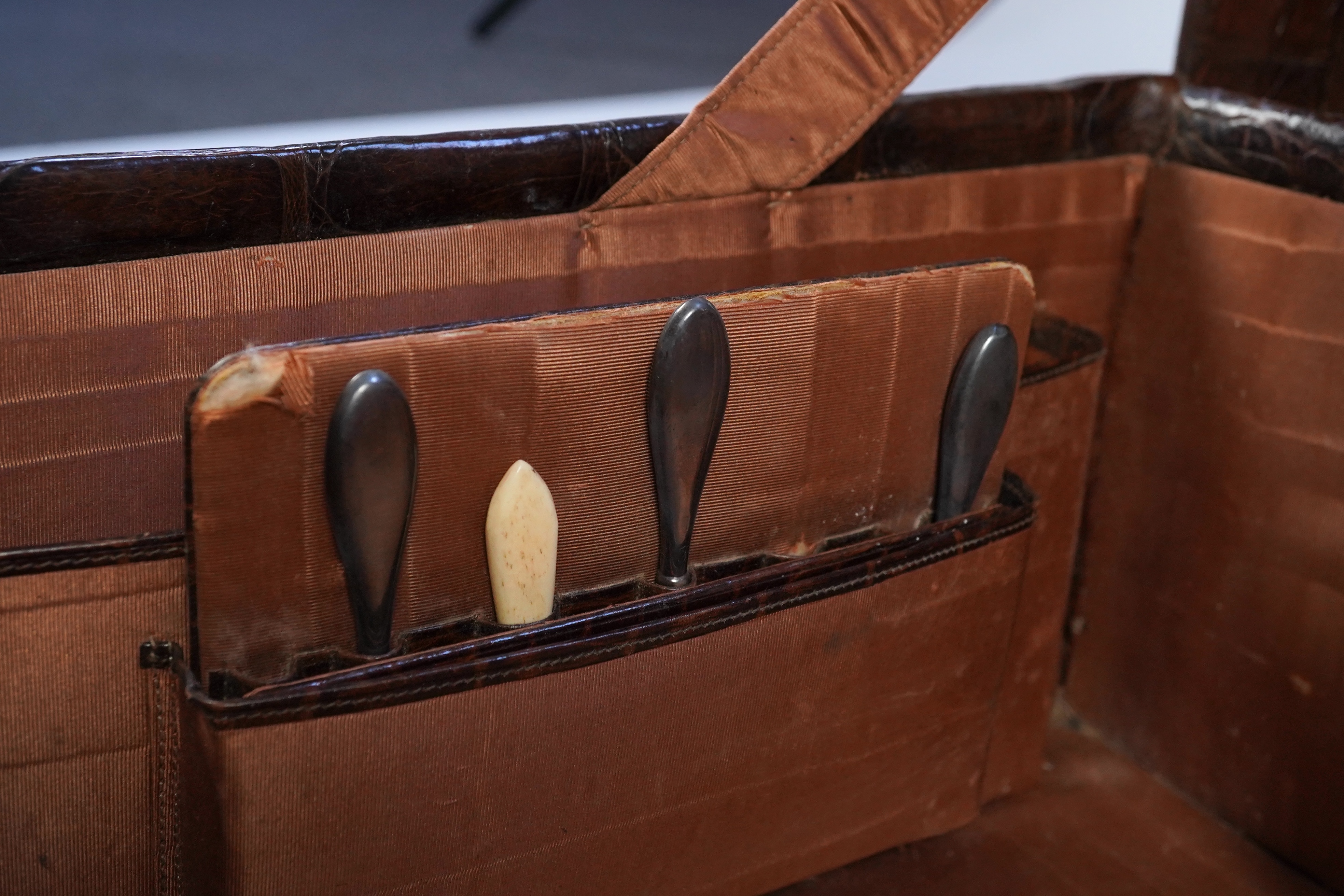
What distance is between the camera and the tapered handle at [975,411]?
448 millimetres

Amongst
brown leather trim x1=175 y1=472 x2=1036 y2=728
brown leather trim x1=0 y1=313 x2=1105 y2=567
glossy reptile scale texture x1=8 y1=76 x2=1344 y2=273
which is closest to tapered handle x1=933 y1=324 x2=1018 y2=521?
brown leather trim x1=175 y1=472 x2=1036 y2=728

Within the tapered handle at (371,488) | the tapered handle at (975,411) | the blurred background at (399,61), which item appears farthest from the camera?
the blurred background at (399,61)

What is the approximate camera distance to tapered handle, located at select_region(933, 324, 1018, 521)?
0.45 meters

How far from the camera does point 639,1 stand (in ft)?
4.60

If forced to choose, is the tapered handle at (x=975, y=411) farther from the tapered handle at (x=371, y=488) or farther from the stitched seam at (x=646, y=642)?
the tapered handle at (x=371, y=488)

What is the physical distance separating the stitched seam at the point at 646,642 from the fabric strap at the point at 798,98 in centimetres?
16

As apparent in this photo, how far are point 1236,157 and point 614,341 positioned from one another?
1.14 ft

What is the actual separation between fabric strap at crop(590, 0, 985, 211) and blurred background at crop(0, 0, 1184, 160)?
162mm

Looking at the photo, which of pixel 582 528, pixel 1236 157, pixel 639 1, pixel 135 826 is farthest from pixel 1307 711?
pixel 639 1

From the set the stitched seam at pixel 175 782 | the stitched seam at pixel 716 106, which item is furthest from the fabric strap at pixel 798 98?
the stitched seam at pixel 175 782

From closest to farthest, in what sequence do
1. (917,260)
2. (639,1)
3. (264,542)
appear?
(264,542)
(917,260)
(639,1)

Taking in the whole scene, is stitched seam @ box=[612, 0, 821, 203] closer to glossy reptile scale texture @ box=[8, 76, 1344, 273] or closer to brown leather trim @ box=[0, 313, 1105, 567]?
Result: glossy reptile scale texture @ box=[8, 76, 1344, 273]

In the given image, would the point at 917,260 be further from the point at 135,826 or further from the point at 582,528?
the point at 135,826

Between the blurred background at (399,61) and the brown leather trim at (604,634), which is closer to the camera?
the brown leather trim at (604,634)
